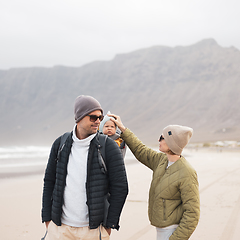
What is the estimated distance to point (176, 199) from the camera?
2.38 m

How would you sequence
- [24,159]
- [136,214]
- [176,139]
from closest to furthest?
[176,139] → [136,214] → [24,159]

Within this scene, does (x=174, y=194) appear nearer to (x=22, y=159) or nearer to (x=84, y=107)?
(x=84, y=107)

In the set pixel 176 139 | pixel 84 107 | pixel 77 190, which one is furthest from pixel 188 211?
pixel 84 107

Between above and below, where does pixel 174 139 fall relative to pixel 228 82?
above

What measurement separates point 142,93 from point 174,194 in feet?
296

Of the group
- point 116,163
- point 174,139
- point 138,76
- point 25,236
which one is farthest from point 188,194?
point 138,76

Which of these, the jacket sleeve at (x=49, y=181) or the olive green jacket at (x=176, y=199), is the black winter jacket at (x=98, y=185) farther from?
the olive green jacket at (x=176, y=199)

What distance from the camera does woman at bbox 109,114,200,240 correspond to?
7.39 feet

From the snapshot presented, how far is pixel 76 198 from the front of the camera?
2.23 m

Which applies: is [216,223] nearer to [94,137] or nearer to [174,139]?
[174,139]

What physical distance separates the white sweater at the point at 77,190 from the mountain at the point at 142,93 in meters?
66.8

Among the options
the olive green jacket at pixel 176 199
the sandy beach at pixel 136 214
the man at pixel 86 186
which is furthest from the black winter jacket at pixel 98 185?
the sandy beach at pixel 136 214

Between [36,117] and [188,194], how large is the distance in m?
104

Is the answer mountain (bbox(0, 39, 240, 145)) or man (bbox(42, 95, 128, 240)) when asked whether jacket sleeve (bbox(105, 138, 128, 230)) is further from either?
mountain (bbox(0, 39, 240, 145))
